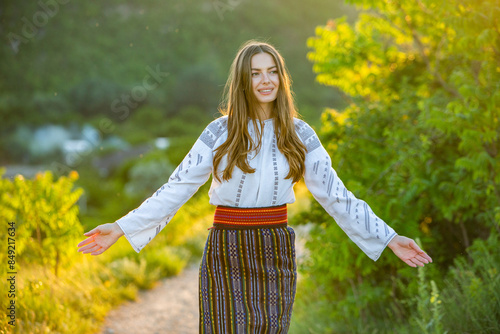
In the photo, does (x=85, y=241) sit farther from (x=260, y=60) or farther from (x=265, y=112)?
(x=260, y=60)

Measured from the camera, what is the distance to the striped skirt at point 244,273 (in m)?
2.23

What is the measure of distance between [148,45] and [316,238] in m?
35.0

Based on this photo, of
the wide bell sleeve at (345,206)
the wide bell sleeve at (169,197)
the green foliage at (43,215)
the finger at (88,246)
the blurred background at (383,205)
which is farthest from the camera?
the green foliage at (43,215)

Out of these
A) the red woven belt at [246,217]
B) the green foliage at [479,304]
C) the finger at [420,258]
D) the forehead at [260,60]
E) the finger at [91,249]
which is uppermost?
the forehead at [260,60]

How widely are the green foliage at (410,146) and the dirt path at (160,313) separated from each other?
1681 millimetres

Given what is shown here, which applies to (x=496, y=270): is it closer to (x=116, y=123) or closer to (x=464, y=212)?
(x=464, y=212)

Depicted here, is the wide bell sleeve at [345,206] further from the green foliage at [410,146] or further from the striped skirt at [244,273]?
the green foliage at [410,146]

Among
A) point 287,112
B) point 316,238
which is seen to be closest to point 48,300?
point 316,238

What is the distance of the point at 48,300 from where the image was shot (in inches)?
151

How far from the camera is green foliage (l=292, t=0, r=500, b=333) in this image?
2.95 metres

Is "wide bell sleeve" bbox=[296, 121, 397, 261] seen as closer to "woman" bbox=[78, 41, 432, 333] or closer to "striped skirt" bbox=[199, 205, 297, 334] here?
"woman" bbox=[78, 41, 432, 333]

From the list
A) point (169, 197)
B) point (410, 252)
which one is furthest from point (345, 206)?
point (169, 197)

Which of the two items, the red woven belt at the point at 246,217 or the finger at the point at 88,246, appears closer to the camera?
the finger at the point at 88,246

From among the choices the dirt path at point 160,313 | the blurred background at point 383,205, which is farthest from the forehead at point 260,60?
the dirt path at point 160,313
